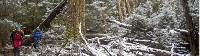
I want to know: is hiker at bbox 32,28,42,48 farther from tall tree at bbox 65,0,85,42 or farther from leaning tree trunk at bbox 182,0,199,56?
leaning tree trunk at bbox 182,0,199,56

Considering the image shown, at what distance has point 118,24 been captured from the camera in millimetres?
14688

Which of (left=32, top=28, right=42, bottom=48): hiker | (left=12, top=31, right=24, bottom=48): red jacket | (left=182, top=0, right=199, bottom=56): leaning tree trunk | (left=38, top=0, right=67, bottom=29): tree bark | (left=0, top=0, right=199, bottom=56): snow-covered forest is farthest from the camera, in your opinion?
(left=32, top=28, right=42, bottom=48): hiker

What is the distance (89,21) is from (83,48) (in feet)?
26.3

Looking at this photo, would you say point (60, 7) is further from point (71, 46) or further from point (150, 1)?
point (150, 1)

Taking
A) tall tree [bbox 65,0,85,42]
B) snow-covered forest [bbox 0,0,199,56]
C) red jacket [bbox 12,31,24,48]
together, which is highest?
tall tree [bbox 65,0,85,42]

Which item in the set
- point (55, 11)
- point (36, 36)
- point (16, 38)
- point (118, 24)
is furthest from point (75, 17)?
point (118, 24)

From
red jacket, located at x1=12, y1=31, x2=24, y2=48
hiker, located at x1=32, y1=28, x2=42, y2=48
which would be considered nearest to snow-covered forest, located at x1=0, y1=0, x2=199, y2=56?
hiker, located at x1=32, y1=28, x2=42, y2=48

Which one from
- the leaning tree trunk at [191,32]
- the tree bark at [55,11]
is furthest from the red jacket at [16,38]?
the leaning tree trunk at [191,32]

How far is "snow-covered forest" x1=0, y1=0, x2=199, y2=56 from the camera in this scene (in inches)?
412

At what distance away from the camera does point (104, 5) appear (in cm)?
1730

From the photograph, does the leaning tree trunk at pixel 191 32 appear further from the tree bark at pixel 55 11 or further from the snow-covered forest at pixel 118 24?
the tree bark at pixel 55 11

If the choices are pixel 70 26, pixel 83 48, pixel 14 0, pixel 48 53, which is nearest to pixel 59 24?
pixel 14 0

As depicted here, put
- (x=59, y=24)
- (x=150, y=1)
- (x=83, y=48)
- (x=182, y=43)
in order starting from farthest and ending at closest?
1. (x=150, y=1)
2. (x=59, y=24)
3. (x=182, y=43)
4. (x=83, y=48)

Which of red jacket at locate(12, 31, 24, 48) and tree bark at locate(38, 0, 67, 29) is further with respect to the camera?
tree bark at locate(38, 0, 67, 29)
